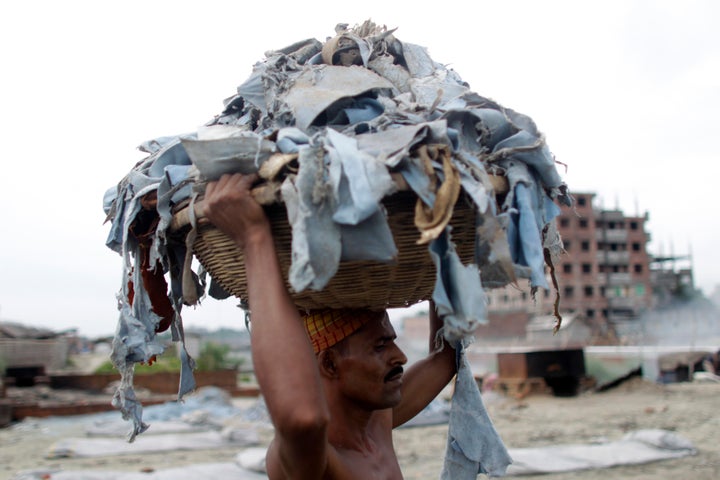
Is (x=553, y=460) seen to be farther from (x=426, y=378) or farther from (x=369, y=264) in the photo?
(x=369, y=264)

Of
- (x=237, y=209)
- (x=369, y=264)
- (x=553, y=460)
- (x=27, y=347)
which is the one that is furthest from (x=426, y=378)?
(x=27, y=347)

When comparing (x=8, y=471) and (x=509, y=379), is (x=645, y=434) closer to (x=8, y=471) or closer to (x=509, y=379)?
(x=509, y=379)

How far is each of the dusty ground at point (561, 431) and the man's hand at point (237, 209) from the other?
5.58 m

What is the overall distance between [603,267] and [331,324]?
4795cm

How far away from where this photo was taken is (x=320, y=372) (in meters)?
1.86

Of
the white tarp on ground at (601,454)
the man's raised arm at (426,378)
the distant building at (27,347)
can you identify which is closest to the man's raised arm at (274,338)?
the man's raised arm at (426,378)

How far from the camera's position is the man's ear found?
1.85 m

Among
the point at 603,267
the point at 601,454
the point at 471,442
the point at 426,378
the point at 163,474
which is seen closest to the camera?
the point at 471,442

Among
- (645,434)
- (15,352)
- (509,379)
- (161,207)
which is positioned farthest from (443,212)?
(15,352)

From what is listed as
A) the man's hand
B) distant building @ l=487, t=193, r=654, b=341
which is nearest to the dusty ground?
the man's hand

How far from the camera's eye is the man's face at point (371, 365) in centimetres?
181

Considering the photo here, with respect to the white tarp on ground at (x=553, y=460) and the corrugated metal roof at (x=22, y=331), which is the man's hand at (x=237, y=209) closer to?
the white tarp on ground at (x=553, y=460)

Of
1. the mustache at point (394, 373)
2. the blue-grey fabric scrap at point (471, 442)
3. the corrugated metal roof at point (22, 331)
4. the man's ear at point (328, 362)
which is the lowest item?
the corrugated metal roof at point (22, 331)

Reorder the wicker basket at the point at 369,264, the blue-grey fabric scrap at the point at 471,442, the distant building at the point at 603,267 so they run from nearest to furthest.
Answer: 1. the wicker basket at the point at 369,264
2. the blue-grey fabric scrap at the point at 471,442
3. the distant building at the point at 603,267
